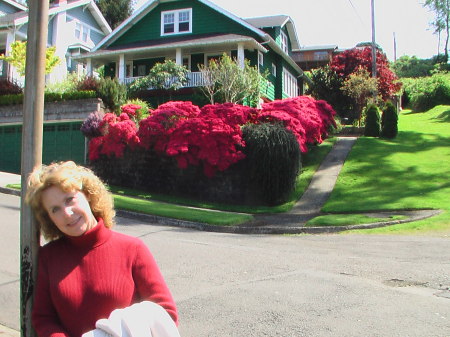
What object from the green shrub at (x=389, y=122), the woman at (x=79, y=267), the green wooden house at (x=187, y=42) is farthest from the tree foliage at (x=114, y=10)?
the woman at (x=79, y=267)

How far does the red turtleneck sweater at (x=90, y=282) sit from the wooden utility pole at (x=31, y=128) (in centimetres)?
21

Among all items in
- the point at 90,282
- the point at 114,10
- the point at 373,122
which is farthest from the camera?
the point at 114,10

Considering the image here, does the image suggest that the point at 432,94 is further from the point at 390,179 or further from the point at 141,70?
the point at 390,179

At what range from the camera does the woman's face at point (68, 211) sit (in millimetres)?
2438

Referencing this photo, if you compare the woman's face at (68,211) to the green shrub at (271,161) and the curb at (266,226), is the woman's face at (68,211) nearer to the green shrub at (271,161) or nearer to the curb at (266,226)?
the curb at (266,226)

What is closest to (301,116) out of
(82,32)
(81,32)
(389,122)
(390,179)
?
(390,179)

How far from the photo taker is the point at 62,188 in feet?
8.05

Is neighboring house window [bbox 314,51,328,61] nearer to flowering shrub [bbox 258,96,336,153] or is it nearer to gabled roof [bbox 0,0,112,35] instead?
gabled roof [bbox 0,0,112,35]

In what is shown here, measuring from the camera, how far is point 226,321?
544 cm

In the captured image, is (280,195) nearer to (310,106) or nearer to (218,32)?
(310,106)

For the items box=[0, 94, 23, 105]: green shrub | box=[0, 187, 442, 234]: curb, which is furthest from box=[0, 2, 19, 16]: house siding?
box=[0, 187, 442, 234]: curb

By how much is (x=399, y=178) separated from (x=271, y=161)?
5408 mm

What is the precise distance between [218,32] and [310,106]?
10788 millimetres

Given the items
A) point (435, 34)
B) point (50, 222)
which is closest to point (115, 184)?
point (50, 222)
